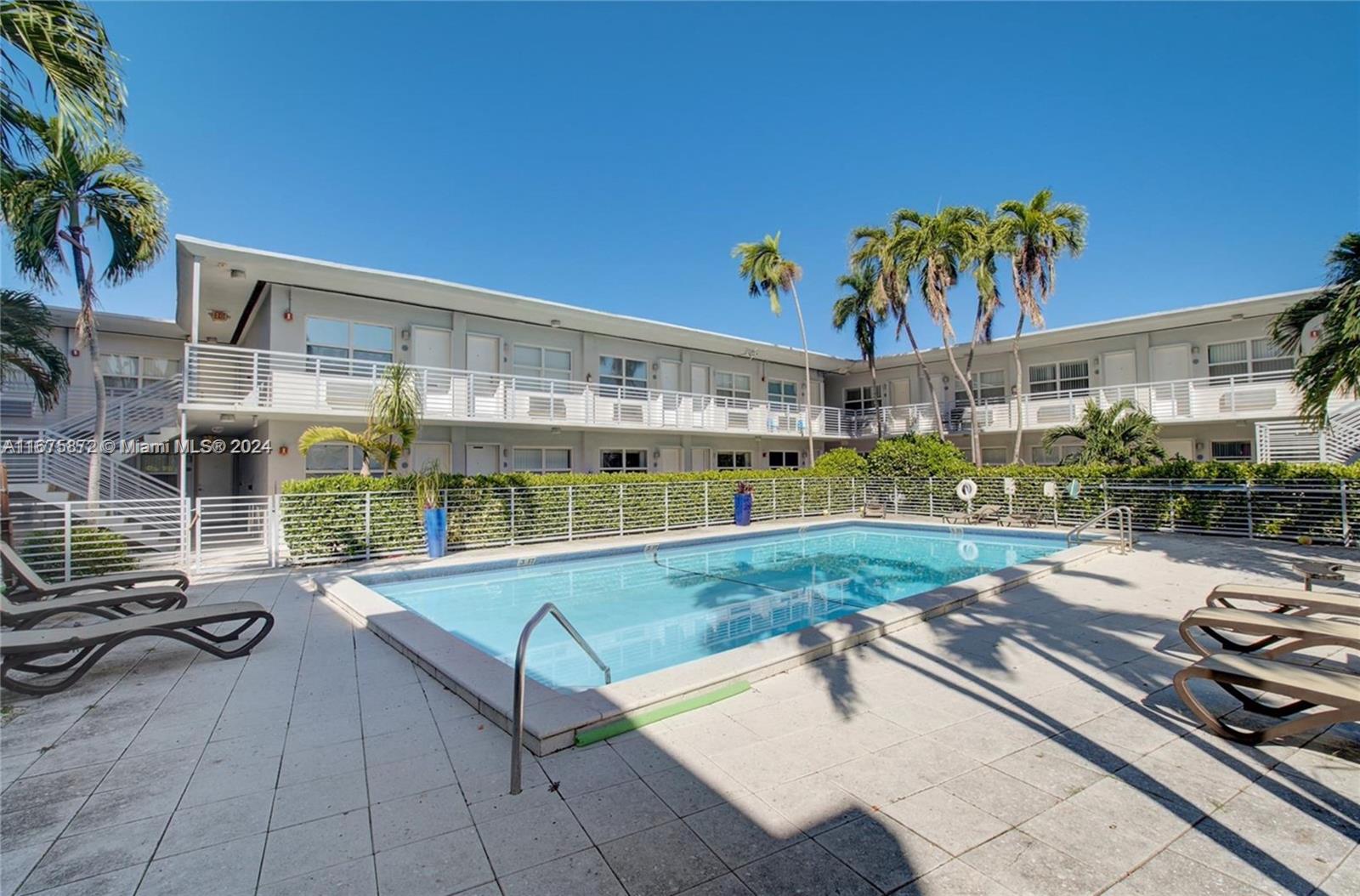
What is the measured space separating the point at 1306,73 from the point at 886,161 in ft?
26.6

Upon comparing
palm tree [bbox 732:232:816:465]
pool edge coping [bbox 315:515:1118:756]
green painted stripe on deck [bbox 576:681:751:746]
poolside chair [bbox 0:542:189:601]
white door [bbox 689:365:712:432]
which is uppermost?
palm tree [bbox 732:232:816:465]

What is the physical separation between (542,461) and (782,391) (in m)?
12.3

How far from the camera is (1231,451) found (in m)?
19.0

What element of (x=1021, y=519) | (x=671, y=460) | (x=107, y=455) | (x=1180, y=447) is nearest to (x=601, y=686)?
(x=107, y=455)

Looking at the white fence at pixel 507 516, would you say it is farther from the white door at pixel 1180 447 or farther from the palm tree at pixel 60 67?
the white door at pixel 1180 447

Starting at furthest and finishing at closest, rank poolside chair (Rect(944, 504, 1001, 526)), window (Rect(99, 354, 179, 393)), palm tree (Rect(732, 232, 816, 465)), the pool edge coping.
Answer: palm tree (Rect(732, 232, 816, 465)), window (Rect(99, 354, 179, 393)), poolside chair (Rect(944, 504, 1001, 526)), the pool edge coping

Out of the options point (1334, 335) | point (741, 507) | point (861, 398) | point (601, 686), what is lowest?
point (601, 686)

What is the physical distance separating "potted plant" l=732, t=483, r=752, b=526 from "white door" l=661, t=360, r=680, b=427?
3373 mm

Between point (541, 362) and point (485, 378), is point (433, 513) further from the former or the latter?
point (541, 362)

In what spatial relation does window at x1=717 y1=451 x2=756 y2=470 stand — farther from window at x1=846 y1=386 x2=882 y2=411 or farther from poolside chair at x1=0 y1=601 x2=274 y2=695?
poolside chair at x1=0 y1=601 x2=274 y2=695

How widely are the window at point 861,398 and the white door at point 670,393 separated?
1031cm

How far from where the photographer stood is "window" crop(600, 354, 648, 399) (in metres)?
19.8

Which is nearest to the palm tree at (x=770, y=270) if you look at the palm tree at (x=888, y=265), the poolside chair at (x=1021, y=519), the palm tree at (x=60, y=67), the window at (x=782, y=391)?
the palm tree at (x=888, y=265)

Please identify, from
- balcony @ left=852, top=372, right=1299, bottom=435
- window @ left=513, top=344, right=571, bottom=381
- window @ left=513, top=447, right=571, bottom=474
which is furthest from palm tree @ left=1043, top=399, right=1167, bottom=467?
window @ left=513, top=344, right=571, bottom=381
